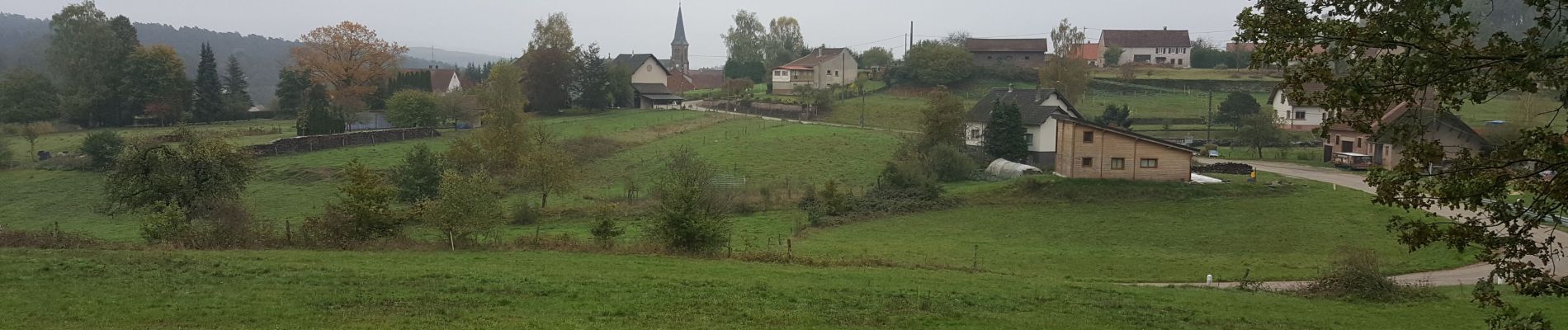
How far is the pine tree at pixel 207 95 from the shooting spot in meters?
66.9

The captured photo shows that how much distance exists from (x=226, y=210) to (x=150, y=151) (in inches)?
116

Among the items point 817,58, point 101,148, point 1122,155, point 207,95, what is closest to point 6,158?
point 101,148

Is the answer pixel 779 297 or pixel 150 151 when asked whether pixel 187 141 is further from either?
pixel 779 297

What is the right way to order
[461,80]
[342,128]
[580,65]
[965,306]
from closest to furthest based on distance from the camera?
[965,306], [342,128], [580,65], [461,80]

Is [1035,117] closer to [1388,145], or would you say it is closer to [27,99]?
[1388,145]

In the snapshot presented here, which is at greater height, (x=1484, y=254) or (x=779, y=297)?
(x=1484, y=254)

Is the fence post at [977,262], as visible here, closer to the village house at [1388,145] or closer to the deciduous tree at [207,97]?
the village house at [1388,145]

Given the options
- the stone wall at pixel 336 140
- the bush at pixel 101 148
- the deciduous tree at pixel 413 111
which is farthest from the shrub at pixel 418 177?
the deciduous tree at pixel 413 111

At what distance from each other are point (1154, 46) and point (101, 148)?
92.7m


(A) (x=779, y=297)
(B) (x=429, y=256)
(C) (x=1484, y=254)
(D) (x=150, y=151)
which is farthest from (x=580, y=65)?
(C) (x=1484, y=254)

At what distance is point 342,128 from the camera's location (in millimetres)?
54594

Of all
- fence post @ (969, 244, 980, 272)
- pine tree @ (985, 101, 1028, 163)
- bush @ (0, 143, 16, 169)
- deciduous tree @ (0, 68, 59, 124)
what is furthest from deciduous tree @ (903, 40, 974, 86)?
deciduous tree @ (0, 68, 59, 124)

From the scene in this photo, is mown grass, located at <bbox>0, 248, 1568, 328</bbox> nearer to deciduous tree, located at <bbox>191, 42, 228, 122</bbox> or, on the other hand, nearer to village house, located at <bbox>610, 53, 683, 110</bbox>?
deciduous tree, located at <bbox>191, 42, 228, 122</bbox>

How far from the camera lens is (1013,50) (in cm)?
9519
